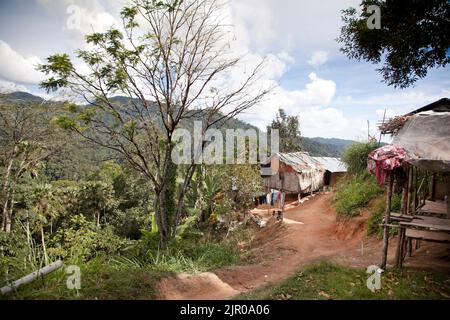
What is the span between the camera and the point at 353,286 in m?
5.06

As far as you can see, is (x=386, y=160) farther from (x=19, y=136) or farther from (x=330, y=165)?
(x=330, y=165)

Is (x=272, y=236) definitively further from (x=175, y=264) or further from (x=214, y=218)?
(x=175, y=264)

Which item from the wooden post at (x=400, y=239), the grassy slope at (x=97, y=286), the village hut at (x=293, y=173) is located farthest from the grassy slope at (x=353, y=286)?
the village hut at (x=293, y=173)

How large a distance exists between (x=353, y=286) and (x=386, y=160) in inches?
93.2

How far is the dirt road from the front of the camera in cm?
573

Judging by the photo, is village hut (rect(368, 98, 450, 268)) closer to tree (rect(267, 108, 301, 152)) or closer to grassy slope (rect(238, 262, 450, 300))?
grassy slope (rect(238, 262, 450, 300))

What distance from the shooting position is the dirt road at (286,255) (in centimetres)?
573

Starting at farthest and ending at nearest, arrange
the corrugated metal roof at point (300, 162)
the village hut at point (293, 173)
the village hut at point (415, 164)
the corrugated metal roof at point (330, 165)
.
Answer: the corrugated metal roof at point (330, 165), the corrugated metal roof at point (300, 162), the village hut at point (293, 173), the village hut at point (415, 164)

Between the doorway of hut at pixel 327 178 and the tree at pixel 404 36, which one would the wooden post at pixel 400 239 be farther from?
the doorway of hut at pixel 327 178

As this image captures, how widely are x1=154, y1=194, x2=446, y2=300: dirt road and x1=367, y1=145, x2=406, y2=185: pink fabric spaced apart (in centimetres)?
232

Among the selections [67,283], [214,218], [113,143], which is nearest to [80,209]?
[214,218]

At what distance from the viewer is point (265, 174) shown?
25.6 meters

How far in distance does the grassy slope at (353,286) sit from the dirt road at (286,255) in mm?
981

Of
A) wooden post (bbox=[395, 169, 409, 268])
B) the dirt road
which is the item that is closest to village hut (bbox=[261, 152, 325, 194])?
the dirt road
